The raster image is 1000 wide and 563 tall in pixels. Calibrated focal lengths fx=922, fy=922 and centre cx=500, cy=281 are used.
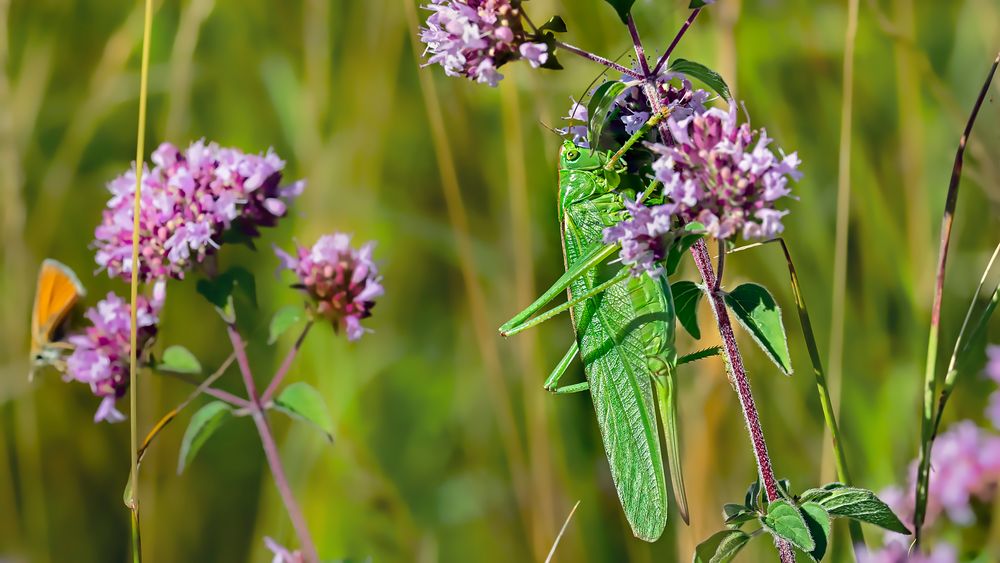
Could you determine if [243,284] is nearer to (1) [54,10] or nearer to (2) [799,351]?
(2) [799,351]

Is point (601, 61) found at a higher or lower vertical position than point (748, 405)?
higher

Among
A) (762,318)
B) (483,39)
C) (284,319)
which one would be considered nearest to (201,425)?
(284,319)

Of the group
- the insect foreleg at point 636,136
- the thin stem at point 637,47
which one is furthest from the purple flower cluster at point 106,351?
the thin stem at point 637,47

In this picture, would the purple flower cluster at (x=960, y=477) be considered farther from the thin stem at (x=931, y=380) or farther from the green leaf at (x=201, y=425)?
the green leaf at (x=201, y=425)

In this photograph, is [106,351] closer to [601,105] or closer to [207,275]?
[207,275]

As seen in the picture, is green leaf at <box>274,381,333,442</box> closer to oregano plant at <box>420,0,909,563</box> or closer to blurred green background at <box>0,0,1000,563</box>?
oregano plant at <box>420,0,909,563</box>
